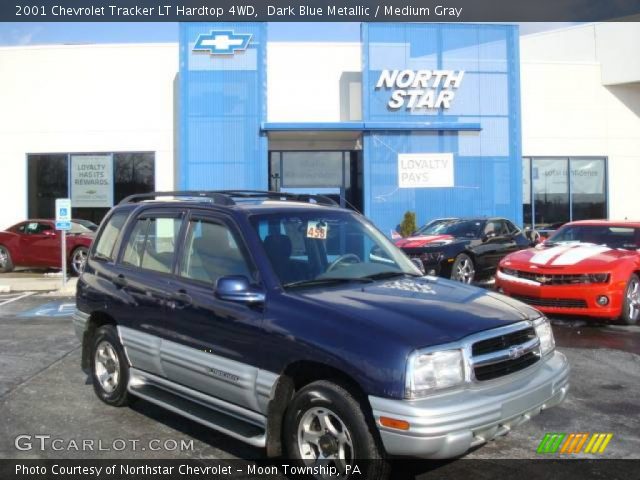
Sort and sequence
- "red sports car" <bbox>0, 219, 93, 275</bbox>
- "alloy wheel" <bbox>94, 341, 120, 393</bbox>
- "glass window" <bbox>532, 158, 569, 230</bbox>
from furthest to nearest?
"glass window" <bbox>532, 158, 569, 230</bbox> < "red sports car" <bbox>0, 219, 93, 275</bbox> < "alloy wheel" <bbox>94, 341, 120, 393</bbox>

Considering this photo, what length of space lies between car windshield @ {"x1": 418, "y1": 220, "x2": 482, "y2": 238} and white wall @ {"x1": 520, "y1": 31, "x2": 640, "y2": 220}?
9.62 m

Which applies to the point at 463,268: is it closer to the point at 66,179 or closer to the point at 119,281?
the point at 119,281

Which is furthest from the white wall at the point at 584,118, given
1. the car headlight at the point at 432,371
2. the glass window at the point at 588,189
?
the car headlight at the point at 432,371

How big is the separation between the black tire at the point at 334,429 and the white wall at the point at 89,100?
18.0 m

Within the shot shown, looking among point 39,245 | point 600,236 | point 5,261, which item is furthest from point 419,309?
point 5,261

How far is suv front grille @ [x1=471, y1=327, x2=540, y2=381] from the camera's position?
3408 mm

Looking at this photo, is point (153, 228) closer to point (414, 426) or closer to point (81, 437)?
point (81, 437)

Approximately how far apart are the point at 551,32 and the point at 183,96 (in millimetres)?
15718

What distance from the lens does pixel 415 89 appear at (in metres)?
19.5

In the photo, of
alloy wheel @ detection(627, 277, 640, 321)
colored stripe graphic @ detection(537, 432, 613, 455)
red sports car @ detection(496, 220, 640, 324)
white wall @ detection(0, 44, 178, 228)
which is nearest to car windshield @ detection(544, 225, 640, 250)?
red sports car @ detection(496, 220, 640, 324)

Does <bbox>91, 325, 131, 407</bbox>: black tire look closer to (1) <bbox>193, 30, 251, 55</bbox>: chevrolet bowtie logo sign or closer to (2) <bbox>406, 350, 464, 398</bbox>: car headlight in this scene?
(2) <bbox>406, 350, 464, 398</bbox>: car headlight

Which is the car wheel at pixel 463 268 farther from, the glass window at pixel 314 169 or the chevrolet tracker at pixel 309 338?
the glass window at pixel 314 169

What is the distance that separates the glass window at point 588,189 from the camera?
22078mm

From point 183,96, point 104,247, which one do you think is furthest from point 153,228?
point 183,96
